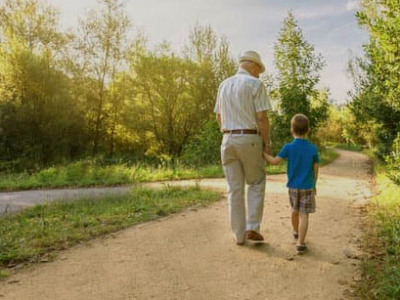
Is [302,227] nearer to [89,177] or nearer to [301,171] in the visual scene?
[301,171]

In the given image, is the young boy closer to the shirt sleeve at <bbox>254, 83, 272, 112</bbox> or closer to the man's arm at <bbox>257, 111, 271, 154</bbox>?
the man's arm at <bbox>257, 111, 271, 154</bbox>

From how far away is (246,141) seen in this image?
474 centimetres

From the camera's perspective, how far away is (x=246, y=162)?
15.7 ft

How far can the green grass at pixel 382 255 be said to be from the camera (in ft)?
11.0

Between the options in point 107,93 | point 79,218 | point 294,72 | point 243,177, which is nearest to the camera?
point 243,177

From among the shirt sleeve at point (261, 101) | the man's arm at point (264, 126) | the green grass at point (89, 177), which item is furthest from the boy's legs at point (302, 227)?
the green grass at point (89, 177)

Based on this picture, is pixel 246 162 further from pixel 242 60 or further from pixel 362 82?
pixel 362 82

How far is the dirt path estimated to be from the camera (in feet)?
11.7

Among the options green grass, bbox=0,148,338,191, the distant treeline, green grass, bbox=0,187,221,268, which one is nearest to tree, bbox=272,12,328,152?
the distant treeline

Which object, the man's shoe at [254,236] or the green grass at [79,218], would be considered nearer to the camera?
the man's shoe at [254,236]

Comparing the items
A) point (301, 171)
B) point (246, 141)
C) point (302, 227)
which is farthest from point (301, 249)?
point (246, 141)

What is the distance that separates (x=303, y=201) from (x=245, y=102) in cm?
137

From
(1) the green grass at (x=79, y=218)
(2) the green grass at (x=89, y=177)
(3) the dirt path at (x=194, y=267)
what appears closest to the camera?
(3) the dirt path at (x=194, y=267)

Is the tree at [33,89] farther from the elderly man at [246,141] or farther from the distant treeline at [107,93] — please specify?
the elderly man at [246,141]
